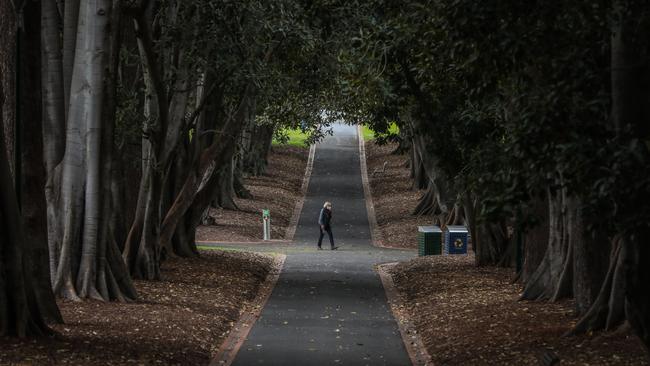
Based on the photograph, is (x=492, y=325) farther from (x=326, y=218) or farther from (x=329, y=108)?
(x=326, y=218)

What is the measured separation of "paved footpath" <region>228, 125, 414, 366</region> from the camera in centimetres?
1529

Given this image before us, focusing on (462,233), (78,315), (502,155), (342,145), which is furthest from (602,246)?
(342,145)

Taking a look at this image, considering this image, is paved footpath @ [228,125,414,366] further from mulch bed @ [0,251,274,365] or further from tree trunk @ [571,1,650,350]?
tree trunk @ [571,1,650,350]

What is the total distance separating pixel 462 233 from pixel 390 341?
15.8m

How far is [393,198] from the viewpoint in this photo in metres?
52.8

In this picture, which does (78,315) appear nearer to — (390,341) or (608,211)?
(390,341)

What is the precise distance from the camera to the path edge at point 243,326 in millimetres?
15000

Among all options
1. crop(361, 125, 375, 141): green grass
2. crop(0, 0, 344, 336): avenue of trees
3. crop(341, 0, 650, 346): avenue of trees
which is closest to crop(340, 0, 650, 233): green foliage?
crop(341, 0, 650, 346): avenue of trees

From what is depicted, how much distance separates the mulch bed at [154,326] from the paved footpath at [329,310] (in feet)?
2.07

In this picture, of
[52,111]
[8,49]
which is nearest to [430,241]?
[52,111]

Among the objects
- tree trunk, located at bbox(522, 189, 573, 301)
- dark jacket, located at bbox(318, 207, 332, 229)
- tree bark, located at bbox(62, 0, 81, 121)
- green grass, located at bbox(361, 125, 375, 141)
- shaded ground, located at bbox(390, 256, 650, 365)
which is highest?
green grass, located at bbox(361, 125, 375, 141)

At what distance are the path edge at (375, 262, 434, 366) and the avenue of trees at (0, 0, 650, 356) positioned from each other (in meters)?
2.16

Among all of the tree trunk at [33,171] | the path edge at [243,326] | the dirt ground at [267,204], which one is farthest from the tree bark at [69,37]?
the dirt ground at [267,204]

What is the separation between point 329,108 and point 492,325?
52.3 feet
